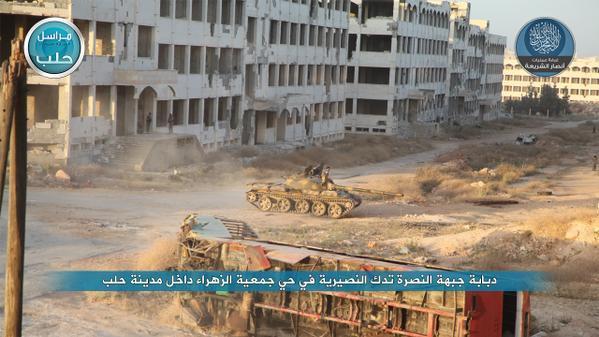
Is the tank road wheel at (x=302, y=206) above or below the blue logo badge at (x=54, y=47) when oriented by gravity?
below

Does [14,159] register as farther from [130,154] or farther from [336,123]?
[336,123]

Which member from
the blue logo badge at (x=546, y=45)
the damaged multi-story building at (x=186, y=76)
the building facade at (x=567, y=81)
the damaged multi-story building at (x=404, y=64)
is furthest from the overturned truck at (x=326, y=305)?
the building facade at (x=567, y=81)

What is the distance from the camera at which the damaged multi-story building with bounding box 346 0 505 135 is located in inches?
2950

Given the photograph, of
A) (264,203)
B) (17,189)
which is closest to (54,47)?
(17,189)

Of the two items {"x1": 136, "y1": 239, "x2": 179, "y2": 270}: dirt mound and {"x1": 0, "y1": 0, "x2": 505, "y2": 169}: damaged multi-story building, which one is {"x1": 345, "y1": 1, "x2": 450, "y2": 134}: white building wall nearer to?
{"x1": 0, "y1": 0, "x2": 505, "y2": 169}: damaged multi-story building

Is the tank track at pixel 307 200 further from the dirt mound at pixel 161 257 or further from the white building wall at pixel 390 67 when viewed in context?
the white building wall at pixel 390 67

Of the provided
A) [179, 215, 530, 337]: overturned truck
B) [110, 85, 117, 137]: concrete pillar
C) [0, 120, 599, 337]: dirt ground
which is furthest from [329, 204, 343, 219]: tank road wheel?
[179, 215, 530, 337]: overturned truck

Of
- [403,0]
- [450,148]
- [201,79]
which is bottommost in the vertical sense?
[450,148]

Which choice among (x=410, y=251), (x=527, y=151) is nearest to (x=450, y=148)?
(x=527, y=151)

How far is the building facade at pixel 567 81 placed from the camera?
13488 cm

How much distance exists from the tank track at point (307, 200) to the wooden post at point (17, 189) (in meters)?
22.4

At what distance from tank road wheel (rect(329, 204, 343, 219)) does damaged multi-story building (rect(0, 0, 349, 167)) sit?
10.1 m

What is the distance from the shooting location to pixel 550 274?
2412 cm

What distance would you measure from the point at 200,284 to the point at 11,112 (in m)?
7.89
